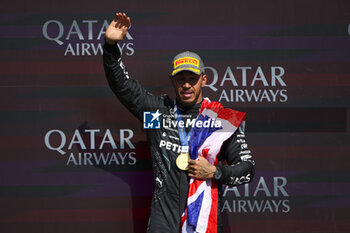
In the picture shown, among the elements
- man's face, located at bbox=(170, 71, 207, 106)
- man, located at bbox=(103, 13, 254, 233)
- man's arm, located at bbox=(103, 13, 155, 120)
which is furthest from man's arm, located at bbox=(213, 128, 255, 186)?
man's arm, located at bbox=(103, 13, 155, 120)

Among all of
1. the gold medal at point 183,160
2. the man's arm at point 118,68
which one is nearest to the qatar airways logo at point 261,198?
the gold medal at point 183,160

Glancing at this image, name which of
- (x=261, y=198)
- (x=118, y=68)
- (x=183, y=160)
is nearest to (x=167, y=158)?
(x=183, y=160)

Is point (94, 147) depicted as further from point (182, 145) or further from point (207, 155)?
point (207, 155)

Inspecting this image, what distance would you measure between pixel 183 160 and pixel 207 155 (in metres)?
0.15

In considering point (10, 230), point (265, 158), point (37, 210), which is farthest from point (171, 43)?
point (10, 230)

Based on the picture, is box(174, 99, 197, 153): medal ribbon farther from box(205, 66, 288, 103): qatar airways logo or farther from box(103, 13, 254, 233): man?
box(205, 66, 288, 103): qatar airways logo

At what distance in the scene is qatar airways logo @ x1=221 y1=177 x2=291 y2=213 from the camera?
9.73 ft

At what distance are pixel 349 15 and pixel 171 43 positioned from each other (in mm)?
1429

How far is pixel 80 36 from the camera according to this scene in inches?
117

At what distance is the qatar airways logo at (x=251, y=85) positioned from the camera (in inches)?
117

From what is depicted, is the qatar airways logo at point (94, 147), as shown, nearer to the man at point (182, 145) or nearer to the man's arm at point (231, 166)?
the man at point (182, 145)

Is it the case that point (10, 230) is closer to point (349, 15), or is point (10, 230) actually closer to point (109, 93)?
point (109, 93)

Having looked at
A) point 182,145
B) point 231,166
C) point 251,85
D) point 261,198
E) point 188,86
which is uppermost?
point 251,85

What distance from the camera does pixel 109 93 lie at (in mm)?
2973
